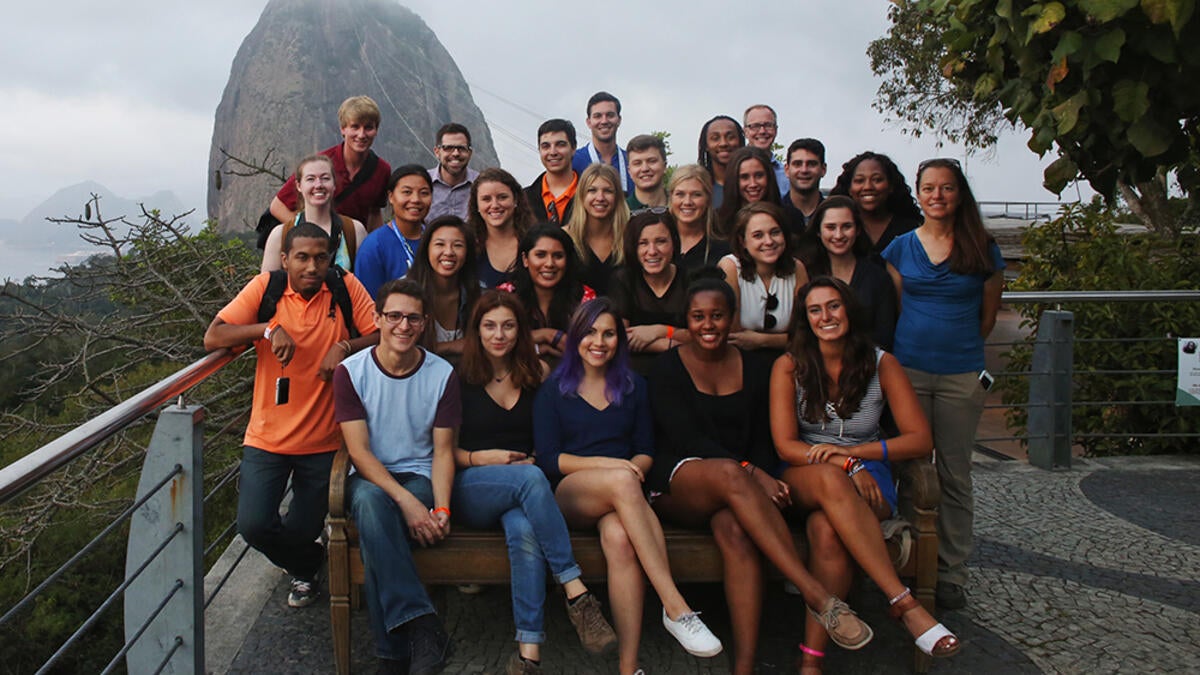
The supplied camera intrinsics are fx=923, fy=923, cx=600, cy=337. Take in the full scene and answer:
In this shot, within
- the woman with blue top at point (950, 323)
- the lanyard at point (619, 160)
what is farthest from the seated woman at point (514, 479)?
the lanyard at point (619, 160)

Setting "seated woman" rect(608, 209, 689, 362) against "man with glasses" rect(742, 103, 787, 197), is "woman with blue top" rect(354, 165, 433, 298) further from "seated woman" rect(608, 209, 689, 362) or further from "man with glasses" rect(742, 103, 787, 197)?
"man with glasses" rect(742, 103, 787, 197)

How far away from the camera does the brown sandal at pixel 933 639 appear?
2910 mm

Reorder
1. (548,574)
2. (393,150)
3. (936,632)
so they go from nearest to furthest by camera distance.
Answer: (936,632)
(548,574)
(393,150)

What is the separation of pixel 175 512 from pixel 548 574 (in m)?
1.22

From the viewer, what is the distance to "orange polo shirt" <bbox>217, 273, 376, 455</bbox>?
3479mm

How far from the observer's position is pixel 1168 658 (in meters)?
3.43

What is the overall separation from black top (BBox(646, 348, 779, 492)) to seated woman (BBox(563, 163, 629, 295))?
76 cm

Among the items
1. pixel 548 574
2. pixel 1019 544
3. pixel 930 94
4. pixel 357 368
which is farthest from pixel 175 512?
pixel 930 94

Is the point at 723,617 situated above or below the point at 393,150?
below

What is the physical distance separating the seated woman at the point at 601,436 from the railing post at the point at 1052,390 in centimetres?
359

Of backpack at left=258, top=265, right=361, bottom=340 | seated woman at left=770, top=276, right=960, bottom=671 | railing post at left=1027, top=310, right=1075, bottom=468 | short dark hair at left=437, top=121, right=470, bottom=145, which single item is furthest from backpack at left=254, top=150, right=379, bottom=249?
railing post at left=1027, top=310, right=1075, bottom=468

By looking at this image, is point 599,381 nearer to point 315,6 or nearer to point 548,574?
point 548,574

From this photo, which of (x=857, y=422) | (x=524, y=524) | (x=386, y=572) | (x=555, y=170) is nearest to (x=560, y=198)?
(x=555, y=170)

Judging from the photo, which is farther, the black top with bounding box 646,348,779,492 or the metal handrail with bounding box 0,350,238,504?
the black top with bounding box 646,348,779,492
